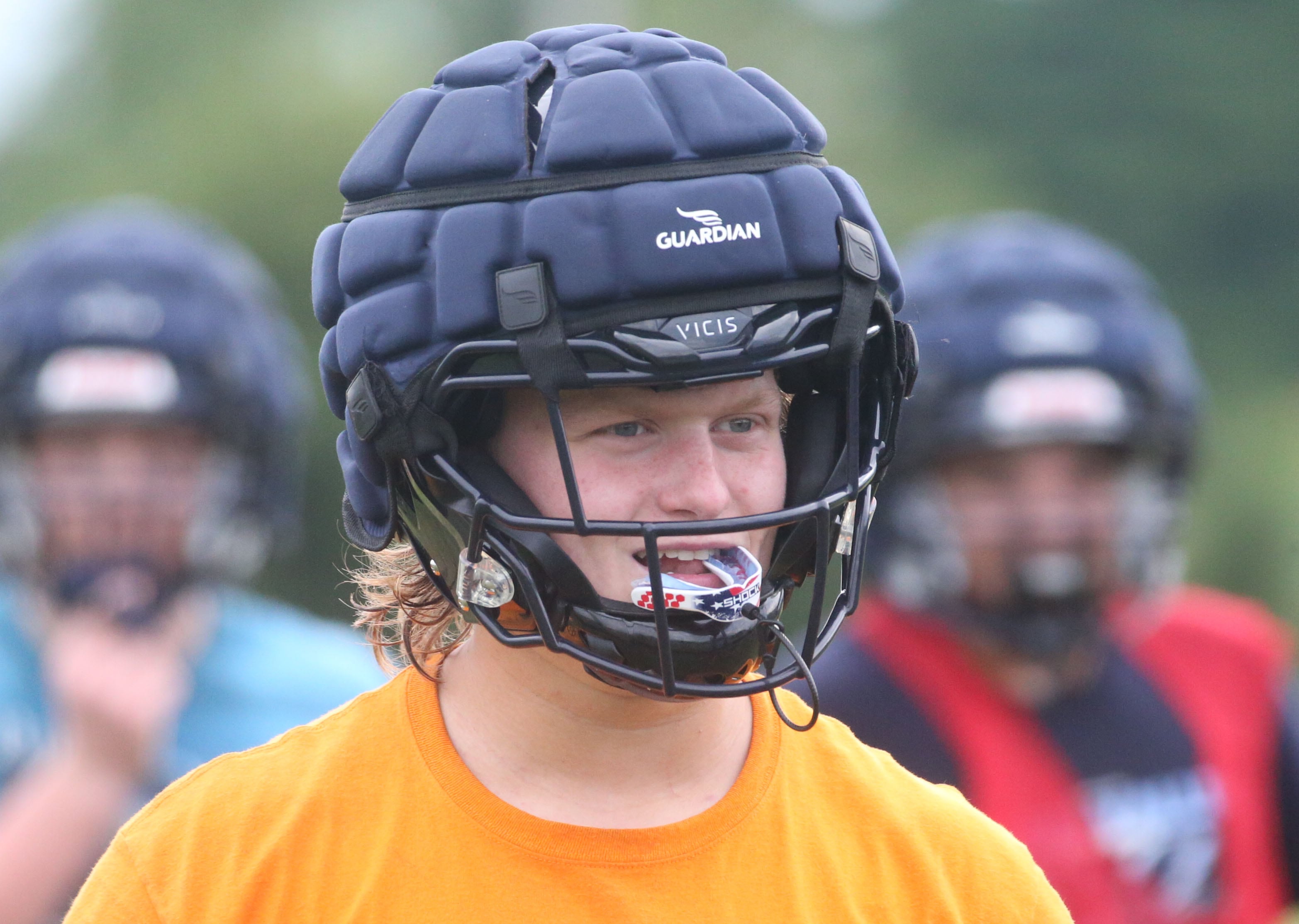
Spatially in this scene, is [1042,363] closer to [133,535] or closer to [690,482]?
[133,535]

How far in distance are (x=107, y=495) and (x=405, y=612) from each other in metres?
2.04

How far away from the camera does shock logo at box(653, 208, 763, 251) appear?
6.93ft

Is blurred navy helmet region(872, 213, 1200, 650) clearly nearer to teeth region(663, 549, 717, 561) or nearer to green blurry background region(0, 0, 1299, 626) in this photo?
teeth region(663, 549, 717, 561)

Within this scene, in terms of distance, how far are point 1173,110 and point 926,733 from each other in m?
18.3

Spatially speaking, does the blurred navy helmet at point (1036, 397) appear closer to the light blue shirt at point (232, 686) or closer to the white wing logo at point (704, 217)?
the light blue shirt at point (232, 686)

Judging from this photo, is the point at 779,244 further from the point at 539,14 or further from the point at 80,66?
the point at 80,66

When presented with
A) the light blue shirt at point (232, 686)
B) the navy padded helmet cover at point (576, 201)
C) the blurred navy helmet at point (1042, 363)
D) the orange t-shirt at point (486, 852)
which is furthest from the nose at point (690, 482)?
the blurred navy helmet at point (1042, 363)

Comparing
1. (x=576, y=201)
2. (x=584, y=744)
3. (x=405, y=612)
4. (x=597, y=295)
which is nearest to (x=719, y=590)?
(x=584, y=744)

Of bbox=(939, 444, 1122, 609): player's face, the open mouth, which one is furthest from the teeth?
bbox=(939, 444, 1122, 609): player's face

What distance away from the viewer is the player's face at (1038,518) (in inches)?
173

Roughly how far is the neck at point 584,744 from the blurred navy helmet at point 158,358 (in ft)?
7.80

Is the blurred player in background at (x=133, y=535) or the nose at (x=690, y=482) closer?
the nose at (x=690, y=482)

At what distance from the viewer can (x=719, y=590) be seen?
6.97ft

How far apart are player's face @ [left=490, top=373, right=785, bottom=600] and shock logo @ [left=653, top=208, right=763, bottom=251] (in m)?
0.19
